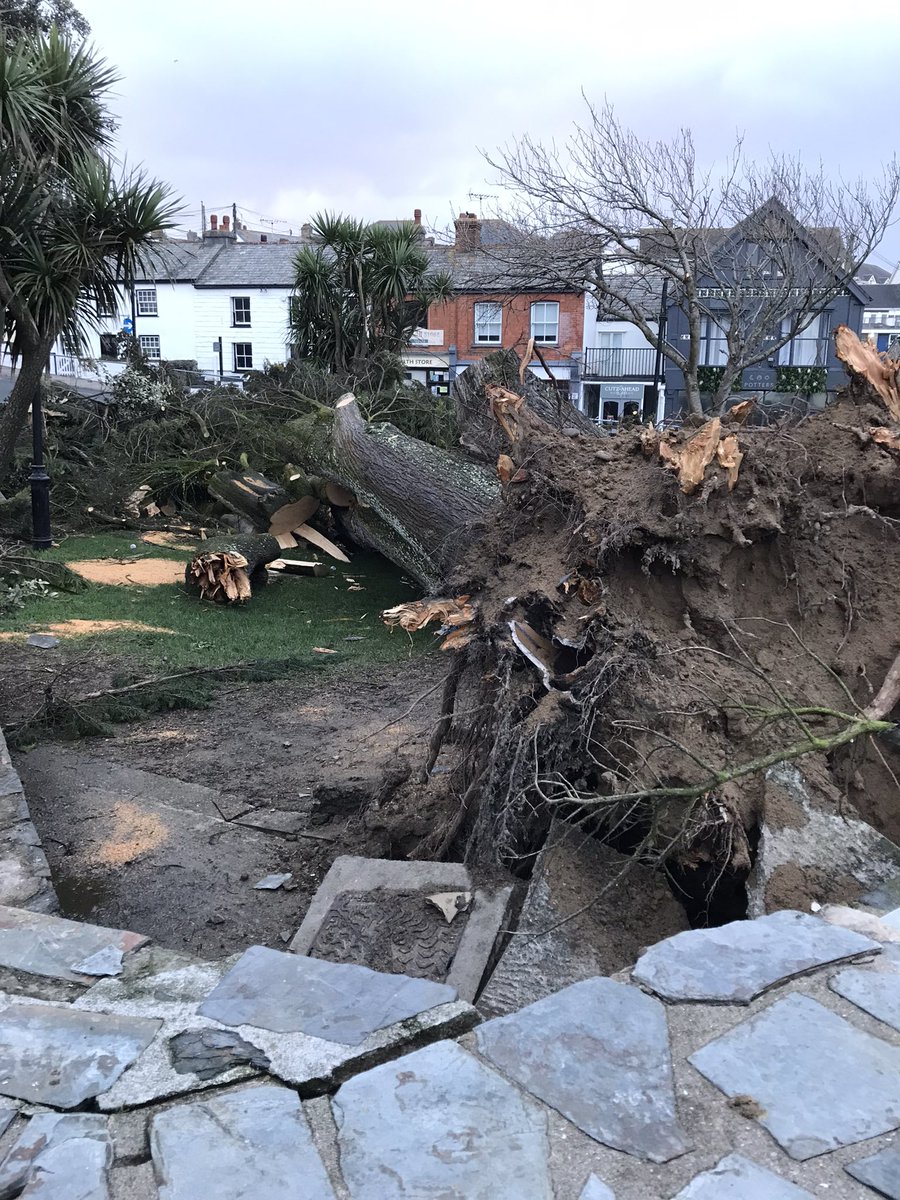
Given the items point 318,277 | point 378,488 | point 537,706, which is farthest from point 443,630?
point 318,277

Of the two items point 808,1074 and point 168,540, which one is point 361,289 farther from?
point 808,1074

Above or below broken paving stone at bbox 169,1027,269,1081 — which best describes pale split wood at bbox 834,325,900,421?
above

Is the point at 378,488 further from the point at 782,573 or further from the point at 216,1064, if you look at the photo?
the point at 216,1064

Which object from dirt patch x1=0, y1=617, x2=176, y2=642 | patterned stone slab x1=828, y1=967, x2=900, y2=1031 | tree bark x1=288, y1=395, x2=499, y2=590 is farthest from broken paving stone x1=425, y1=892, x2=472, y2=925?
dirt patch x1=0, y1=617, x2=176, y2=642

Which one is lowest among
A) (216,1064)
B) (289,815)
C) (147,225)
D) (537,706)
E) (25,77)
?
(289,815)

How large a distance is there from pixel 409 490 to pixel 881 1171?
6746 mm

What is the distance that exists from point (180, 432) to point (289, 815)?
9.72m

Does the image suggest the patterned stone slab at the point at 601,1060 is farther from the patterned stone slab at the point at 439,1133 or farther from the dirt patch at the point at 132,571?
the dirt patch at the point at 132,571

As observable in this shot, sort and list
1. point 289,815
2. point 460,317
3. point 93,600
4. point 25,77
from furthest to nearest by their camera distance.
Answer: point 460,317
point 93,600
point 25,77
point 289,815

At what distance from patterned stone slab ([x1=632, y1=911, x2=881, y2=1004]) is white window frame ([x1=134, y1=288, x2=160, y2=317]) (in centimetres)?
3299

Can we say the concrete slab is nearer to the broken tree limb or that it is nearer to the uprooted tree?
the uprooted tree

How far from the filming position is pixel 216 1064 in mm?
Result: 1884

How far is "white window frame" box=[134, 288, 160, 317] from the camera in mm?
31578

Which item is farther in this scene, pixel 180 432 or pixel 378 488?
pixel 180 432
